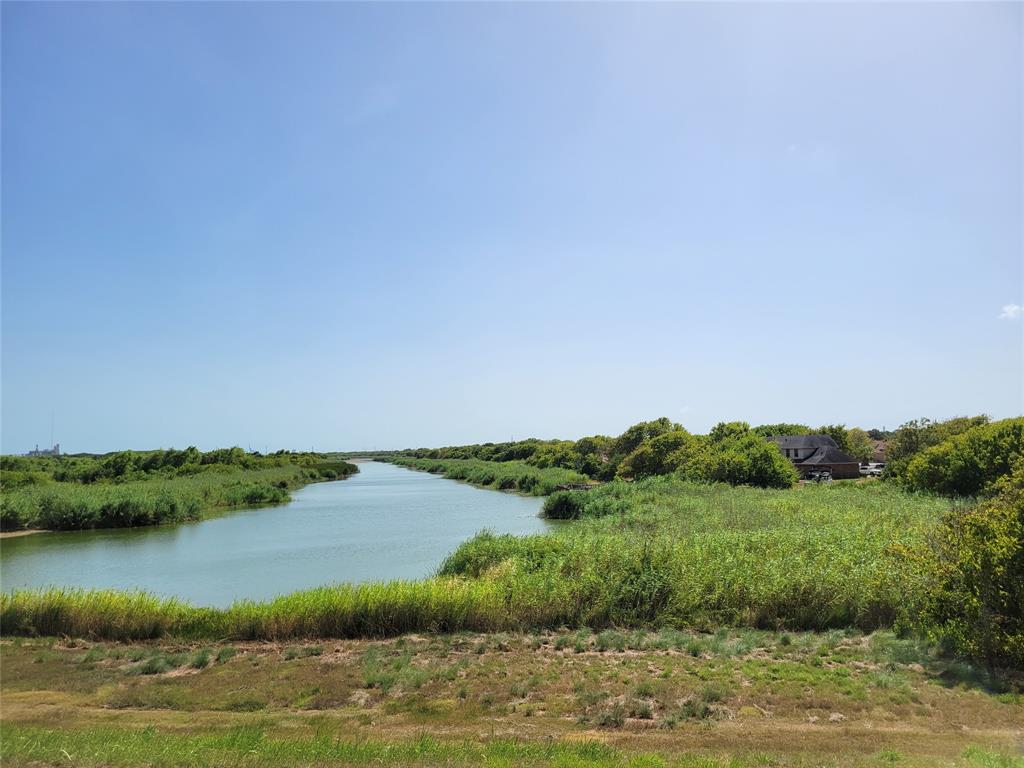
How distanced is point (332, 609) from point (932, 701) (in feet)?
37.2

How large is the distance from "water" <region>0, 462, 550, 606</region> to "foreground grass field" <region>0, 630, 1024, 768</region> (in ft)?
29.1

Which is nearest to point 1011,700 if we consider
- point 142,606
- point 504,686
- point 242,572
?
point 504,686

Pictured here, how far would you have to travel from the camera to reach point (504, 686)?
9.69m

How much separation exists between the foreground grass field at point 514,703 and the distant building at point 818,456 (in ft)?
184

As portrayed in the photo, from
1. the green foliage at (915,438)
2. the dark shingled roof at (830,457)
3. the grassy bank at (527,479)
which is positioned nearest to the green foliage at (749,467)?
the green foliage at (915,438)

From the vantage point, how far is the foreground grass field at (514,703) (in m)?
6.75

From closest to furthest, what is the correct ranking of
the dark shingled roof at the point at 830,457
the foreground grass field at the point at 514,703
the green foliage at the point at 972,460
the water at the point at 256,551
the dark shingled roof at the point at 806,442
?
the foreground grass field at the point at 514,703
the water at the point at 256,551
the green foliage at the point at 972,460
the dark shingled roof at the point at 830,457
the dark shingled roof at the point at 806,442

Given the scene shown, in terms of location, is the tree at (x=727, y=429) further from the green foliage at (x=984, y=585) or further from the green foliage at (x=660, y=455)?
the green foliage at (x=984, y=585)

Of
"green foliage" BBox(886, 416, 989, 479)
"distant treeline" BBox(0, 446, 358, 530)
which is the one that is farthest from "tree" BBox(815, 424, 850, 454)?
"distant treeline" BBox(0, 446, 358, 530)

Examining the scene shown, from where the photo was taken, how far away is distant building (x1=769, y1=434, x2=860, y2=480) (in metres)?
67.2

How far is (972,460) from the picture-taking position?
98.8 ft

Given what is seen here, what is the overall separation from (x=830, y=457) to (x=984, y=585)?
6617 cm

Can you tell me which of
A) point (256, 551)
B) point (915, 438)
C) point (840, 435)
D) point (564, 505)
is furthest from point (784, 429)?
point (256, 551)

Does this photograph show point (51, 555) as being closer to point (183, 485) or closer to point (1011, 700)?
point (183, 485)
